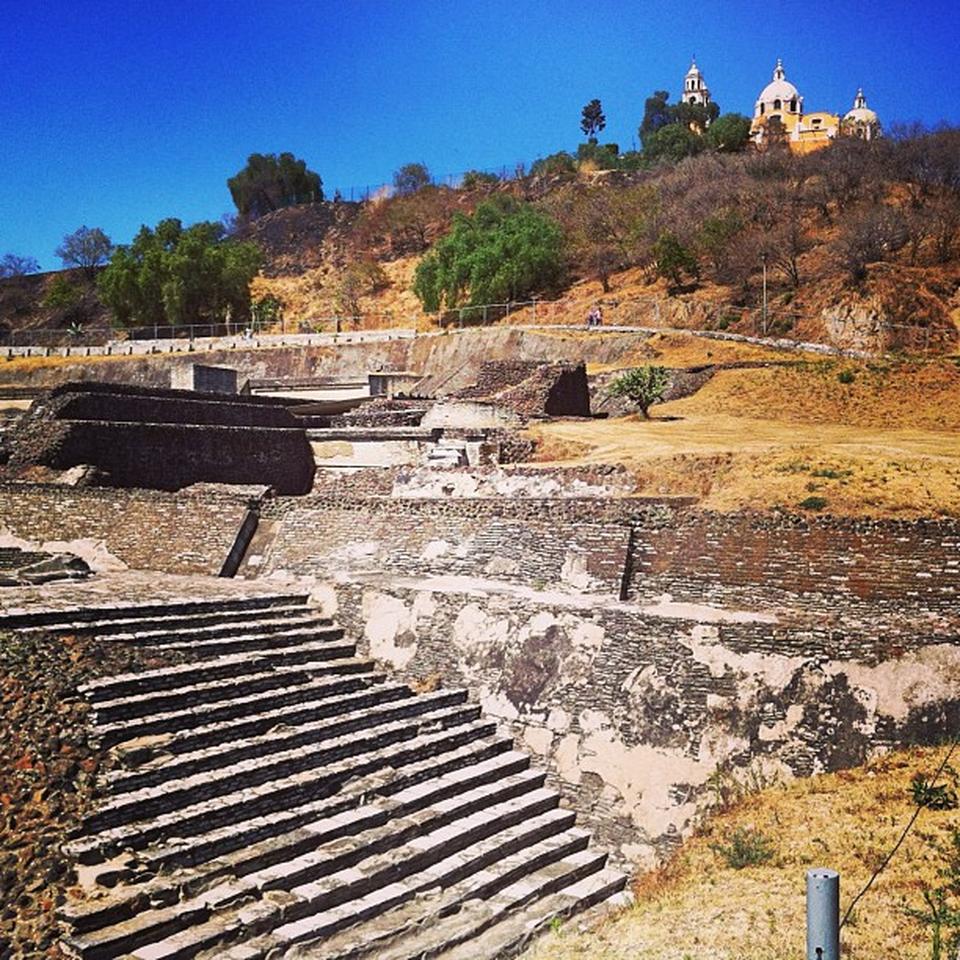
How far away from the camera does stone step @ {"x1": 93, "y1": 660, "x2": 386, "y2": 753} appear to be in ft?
26.9

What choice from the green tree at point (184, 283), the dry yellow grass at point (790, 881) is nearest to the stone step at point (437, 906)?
the dry yellow grass at point (790, 881)

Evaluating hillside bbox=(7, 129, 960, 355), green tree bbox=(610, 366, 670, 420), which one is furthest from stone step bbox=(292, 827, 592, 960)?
hillside bbox=(7, 129, 960, 355)

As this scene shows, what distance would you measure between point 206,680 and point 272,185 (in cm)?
6955

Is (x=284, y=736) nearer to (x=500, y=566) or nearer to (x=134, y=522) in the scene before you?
(x=500, y=566)

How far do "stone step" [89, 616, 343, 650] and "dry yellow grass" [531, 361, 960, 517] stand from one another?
4757 millimetres

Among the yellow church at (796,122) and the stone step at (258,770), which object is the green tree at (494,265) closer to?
the yellow church at (796,122)

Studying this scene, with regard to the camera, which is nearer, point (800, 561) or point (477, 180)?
point (800, 561)

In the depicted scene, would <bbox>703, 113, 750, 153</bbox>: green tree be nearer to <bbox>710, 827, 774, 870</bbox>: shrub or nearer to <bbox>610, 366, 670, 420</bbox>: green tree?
<bbox>610, 366, 670, 420</bbox>: green tree

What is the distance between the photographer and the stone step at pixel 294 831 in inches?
266

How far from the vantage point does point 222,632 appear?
33.5ft

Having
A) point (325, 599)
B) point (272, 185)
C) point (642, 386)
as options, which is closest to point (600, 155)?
point (272, 185)

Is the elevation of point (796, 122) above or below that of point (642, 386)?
above

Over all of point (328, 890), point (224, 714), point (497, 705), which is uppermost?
point (224, 714)

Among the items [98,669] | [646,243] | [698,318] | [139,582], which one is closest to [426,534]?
[139,582]
